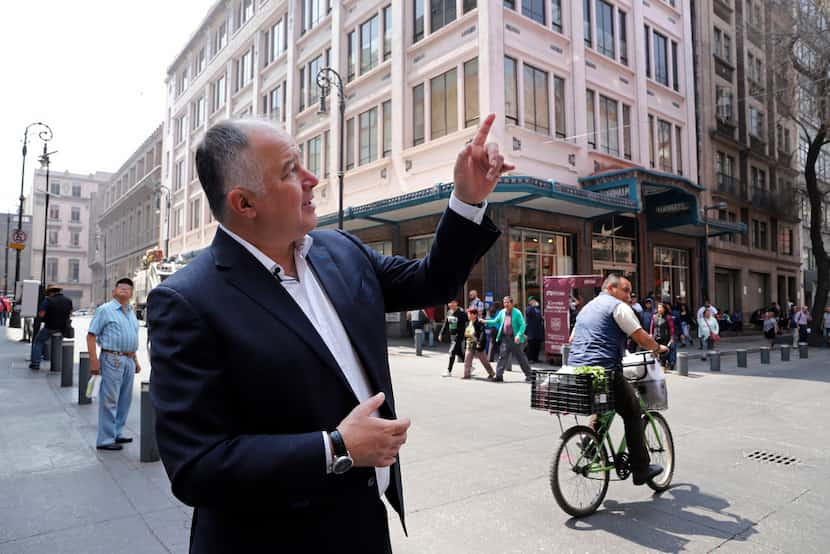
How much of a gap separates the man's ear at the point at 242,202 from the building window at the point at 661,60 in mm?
28619

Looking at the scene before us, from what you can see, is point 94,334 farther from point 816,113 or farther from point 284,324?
point 816,113

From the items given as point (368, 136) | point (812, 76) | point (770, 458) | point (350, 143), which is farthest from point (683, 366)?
point (350, 143)

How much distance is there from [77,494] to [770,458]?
6860mm

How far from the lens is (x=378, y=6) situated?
2378 centimetres

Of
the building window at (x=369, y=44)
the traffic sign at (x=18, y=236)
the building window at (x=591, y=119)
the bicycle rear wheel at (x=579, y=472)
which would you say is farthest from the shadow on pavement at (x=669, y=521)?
the building window at (x=369, y=44)

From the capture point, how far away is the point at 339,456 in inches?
50.3

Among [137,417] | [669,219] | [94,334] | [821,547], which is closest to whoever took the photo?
[821,547]

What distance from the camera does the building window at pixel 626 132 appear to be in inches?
943

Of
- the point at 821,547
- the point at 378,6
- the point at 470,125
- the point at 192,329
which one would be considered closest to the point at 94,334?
the point at 192,329

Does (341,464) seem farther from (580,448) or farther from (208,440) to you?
(580,448)

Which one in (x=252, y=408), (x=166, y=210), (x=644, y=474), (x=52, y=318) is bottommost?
(x=644, y=474)

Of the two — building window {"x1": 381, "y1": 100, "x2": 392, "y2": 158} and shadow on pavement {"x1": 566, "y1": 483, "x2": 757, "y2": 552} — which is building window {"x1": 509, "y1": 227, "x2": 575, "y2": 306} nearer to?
building window {"x1": 381, "y1": 100, "x2": 392, "y2": 158}

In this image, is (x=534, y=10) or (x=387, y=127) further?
(x=387, y=127)

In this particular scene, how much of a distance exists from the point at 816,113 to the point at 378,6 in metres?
18.8
